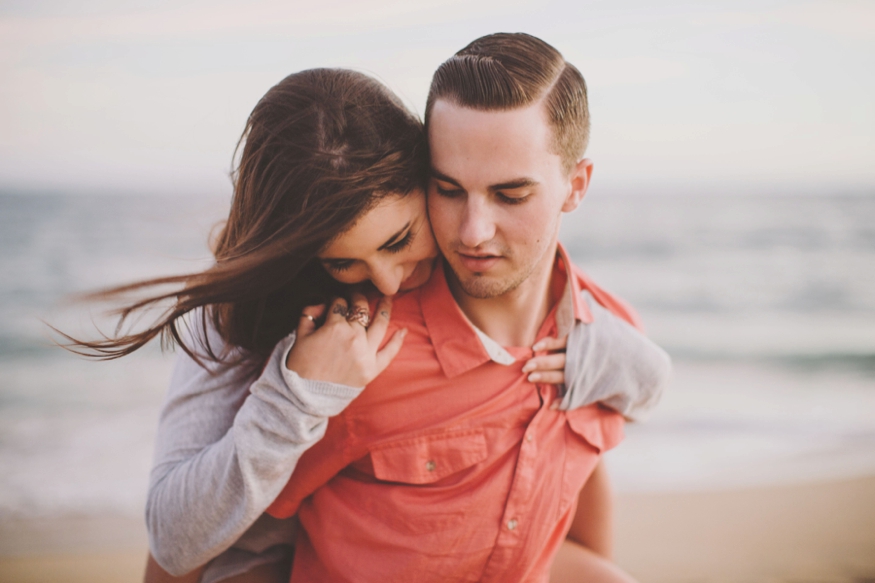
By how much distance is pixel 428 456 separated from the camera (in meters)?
1.84

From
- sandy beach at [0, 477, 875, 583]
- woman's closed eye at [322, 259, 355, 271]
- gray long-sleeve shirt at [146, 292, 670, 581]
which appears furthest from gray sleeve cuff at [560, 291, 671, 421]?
sandy beach at [0, 477, 875, 583]

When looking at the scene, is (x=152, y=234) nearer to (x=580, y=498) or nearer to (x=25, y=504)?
(x=25, y=504)

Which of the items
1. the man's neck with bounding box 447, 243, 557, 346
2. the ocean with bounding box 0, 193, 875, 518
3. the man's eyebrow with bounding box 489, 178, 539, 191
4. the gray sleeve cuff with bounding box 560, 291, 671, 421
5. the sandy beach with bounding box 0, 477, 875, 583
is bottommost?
the sandy beach with bounding box 0, 477, 875, 583

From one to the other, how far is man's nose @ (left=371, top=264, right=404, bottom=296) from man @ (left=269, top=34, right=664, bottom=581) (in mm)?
140

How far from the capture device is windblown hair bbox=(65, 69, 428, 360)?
1640mm

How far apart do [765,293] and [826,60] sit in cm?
527

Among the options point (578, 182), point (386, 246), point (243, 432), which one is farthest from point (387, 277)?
point (578, 182)

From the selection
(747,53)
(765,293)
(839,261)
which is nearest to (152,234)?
(765,293)

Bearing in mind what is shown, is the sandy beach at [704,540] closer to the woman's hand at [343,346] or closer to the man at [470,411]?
the man at [470,411]

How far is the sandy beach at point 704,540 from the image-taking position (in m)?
3.62

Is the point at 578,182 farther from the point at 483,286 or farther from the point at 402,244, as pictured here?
the point at 402,244

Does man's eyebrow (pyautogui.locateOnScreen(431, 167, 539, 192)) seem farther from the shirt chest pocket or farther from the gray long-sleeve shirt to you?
the shirt chest pocket

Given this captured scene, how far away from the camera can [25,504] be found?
4289mm

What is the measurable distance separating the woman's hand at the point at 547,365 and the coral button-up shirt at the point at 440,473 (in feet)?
0.11
